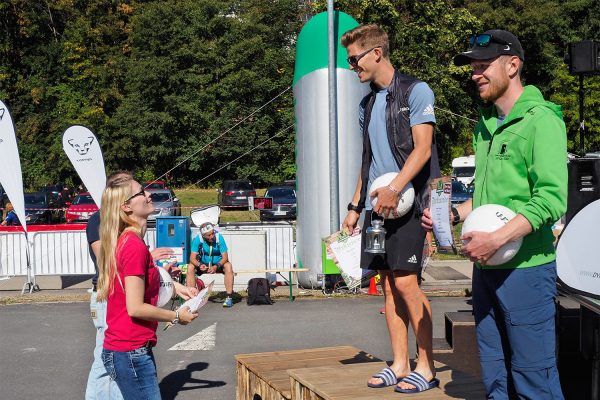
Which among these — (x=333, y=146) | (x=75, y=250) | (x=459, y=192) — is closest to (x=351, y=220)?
(x=333, y=146)

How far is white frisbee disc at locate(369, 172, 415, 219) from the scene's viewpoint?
4.57 meters

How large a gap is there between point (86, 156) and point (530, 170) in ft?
42.7

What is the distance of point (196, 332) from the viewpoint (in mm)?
11664

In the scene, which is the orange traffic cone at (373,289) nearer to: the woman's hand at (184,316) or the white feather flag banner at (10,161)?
the white feather flag banner at (10,161)

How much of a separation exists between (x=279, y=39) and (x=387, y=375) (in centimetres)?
5417

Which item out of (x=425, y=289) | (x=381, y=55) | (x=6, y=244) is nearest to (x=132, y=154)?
(x=6, y=244)

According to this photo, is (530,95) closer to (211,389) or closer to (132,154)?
(211,389)

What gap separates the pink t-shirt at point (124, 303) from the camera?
461 cm

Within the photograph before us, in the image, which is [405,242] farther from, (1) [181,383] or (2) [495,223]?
(1) [181,383]

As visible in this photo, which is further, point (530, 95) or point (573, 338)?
point (573, 338)

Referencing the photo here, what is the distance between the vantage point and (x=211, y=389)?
8430 mm

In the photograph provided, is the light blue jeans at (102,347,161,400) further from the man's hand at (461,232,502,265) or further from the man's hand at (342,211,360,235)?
the man's hand at (461,232,502,265)

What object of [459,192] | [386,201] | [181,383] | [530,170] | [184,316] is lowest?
[181,383]

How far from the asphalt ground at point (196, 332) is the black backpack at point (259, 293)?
26 cm
